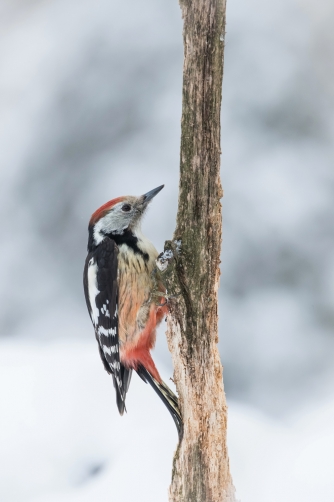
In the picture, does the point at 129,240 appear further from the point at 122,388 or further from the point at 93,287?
the point at 122,388

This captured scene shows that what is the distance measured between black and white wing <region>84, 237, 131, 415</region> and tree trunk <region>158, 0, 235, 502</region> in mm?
388

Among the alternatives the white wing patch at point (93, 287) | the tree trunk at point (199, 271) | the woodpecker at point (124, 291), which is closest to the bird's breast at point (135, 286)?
the woodpecker at point (124, 291)

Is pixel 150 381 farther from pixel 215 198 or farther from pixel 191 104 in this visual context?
pixel 191 104

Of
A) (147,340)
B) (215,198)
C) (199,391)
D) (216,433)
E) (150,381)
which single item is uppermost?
(215,198)

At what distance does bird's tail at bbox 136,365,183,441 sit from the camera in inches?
66.9

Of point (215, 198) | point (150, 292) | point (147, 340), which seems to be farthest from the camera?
point (147, 340)

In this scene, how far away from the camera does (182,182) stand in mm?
1474

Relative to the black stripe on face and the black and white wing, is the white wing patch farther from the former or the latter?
the black stripe on face

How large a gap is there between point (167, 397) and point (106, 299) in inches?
17.3

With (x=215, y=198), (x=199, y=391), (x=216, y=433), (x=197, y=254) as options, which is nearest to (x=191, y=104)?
(x=215, y=198)

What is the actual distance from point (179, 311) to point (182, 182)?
0.39 m

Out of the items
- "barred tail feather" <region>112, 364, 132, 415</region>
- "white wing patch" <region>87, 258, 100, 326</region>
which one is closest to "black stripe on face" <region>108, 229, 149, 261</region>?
"white wing patch" <region>87, 258, 100, 326</region>

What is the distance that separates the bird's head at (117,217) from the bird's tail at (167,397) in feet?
1.83

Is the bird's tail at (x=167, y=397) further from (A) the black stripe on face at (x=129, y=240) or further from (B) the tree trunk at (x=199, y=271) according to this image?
(A) the black stripe on face at (x=129, y=240)
